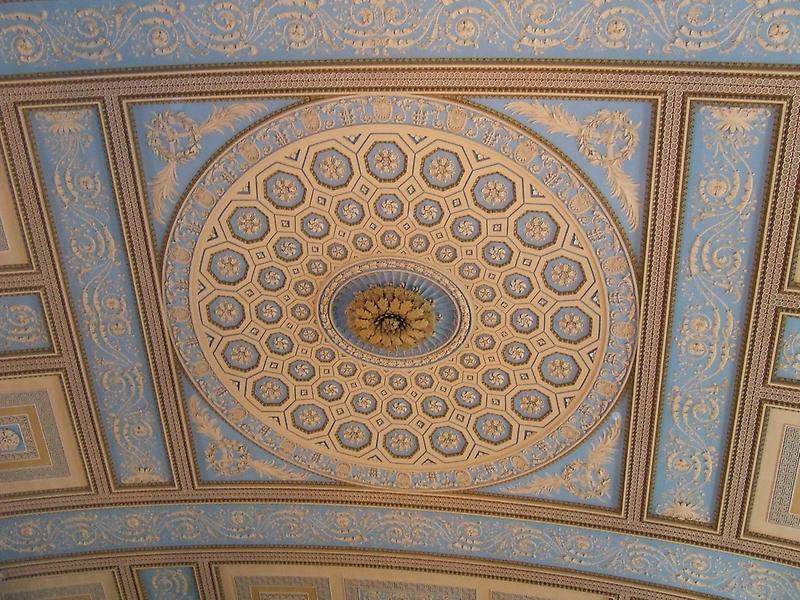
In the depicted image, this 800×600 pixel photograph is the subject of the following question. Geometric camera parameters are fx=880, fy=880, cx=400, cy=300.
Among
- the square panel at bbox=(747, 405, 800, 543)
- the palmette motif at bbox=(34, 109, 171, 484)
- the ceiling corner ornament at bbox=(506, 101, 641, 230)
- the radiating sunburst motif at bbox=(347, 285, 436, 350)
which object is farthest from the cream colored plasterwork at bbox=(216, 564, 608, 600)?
the ceiling corner ornament at bbox=(506, 101, 641, 230)

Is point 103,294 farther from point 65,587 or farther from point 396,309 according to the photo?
point 65,587

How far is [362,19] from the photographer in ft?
19.3

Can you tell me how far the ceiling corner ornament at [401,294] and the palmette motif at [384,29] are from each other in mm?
479

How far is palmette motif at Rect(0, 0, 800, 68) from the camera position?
5602mm

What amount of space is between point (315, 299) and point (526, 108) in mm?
2328

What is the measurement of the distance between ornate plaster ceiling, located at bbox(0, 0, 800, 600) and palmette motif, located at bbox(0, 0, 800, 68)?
0.02 m

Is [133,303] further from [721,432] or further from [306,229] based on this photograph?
[721,432]

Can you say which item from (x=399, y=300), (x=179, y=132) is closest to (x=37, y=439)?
(x=179, y=132)

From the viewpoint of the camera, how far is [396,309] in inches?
279

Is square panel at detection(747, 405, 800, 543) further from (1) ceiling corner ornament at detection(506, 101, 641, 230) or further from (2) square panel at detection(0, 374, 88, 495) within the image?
(2) square panel at detection(0, 374, 88, 495)

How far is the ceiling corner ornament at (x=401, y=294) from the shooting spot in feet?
21.0

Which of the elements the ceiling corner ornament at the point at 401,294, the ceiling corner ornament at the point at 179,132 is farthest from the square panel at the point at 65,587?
the ceiling corner ornament at the point at 179,132

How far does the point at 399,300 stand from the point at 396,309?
0.08 metres

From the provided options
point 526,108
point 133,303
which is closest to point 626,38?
point 526,108
